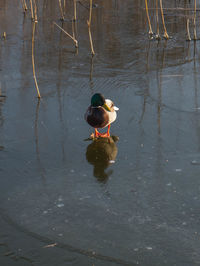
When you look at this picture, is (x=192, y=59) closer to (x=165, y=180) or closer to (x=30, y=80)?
(x=30, y=80)

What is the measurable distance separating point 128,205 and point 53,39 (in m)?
6.04

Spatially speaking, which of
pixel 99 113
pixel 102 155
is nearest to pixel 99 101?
pixel 99 113

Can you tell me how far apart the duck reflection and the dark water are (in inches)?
0.5

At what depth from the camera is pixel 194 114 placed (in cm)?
552

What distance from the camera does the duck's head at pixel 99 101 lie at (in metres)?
4.98

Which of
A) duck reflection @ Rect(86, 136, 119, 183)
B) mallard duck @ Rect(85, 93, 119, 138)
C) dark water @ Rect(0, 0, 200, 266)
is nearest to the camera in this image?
dark water @ Rect(0, 0, 200, 266)

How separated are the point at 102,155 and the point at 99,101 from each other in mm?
595

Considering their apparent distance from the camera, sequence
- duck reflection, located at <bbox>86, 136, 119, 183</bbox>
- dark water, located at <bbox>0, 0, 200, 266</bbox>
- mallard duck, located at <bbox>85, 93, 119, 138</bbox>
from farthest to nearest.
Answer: mallard duck, located at <bbox>85, 93, 119, 138</bbox> → duck reflection, located at <bbox>86, 136, 119, 183</bbox> → dark water, located at <bbox>0, 0, 200, 266</bbox>

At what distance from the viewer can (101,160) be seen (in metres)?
4.65

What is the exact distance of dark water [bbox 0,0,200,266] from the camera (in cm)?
336

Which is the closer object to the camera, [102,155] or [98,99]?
[102,155]

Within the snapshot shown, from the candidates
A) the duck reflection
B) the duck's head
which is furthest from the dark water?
the duck's head

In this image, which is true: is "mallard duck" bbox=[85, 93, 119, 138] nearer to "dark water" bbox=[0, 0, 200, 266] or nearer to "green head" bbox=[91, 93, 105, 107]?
"green head" bbox=[91, 93, 105, 107]

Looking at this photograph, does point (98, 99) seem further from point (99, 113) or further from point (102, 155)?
point (102, 155)
